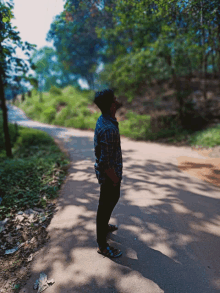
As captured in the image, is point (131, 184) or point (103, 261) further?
point (131, 184)

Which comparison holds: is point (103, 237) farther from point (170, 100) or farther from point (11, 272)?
point (170, 100)

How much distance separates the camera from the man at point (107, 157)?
6.72ft

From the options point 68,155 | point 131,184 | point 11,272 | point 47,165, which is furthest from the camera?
point 68,155

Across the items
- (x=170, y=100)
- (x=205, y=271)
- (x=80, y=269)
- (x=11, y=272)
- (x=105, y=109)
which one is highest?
(x=170, y=100)

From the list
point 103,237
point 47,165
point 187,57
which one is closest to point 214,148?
point 187,57

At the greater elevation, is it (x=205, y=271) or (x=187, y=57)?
(x=187, y=57)

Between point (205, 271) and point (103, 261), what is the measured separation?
1081mm

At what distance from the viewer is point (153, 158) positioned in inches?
251

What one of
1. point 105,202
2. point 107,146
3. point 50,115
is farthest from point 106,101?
point 50,115

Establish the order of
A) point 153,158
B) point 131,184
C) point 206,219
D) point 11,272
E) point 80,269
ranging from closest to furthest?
point 80,269
point 11,272
point 206,219
point 131,184
point 153,158

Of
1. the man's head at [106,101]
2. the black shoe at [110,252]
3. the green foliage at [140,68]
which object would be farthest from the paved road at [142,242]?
the green foliage at [140,68]

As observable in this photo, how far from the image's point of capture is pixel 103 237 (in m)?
2.30

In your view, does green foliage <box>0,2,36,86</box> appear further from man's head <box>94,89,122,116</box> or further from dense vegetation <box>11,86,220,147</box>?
dense vegetation <box>11,86,220,147</box>

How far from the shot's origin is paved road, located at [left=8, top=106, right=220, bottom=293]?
1978mm
